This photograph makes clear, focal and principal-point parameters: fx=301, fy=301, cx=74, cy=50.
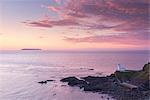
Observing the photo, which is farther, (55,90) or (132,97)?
(55,90)

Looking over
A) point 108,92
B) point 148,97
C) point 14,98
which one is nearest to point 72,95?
point 108,92

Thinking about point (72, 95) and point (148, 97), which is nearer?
point (148, 97)

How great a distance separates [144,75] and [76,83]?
481 inches

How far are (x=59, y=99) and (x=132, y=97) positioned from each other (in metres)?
9.58

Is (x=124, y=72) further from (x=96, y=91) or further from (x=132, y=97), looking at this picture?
(x=132, y=97)

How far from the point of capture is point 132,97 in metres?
33.8

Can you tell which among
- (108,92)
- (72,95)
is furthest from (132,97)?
(72,95)

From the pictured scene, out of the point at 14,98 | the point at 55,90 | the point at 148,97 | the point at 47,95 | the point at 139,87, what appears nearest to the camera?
the point at 148,97

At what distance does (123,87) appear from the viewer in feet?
128

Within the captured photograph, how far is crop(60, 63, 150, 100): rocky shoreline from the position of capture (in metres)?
34.5

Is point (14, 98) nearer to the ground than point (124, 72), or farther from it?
nearer to the ground

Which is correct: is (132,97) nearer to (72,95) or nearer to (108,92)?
(108,92)

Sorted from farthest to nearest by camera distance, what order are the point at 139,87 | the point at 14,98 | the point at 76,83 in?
1. the point at 76,83
2. the point at 14,98
3. the point at 139,87

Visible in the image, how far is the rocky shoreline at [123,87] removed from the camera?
113ft
